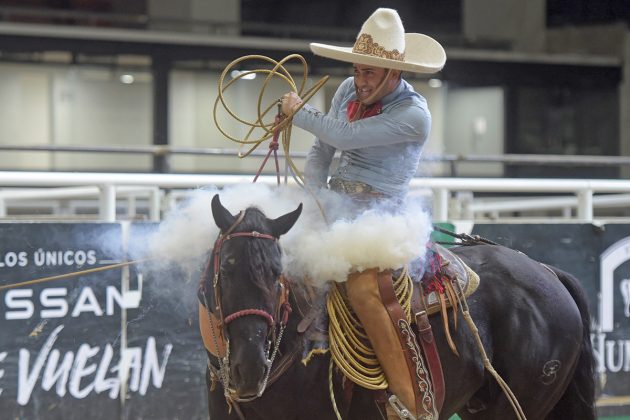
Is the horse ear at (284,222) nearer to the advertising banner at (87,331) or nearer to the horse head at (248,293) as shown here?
the horse head at (248,293)

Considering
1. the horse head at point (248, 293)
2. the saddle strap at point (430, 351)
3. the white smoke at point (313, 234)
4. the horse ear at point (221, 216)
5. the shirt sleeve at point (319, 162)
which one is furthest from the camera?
the shirt sleeve at point (319, 162)

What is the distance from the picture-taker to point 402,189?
375 cm

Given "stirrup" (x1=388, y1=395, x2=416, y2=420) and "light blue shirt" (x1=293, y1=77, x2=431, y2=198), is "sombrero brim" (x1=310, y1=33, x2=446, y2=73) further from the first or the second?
"stirrup" (x1=388, y1=395, x2=416, y2=420)

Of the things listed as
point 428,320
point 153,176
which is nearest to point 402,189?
point 428,320

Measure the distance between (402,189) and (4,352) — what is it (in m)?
2.38

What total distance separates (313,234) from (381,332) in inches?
17.7

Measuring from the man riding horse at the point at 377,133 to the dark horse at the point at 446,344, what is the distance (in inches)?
8.5

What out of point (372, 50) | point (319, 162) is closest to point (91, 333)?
point (319, 162)

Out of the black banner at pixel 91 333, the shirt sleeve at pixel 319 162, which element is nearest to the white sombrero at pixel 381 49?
the shirt sleeve at pixel 319 162

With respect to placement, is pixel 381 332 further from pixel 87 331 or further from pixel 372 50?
pixel 87 331

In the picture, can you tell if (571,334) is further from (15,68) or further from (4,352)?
(15,68)

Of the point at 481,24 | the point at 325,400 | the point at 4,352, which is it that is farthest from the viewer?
the point at 481,24

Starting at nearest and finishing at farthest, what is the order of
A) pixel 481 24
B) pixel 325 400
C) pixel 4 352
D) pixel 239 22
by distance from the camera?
1. pixel 325 400
2. pixel 4 352
3. pixel 239 22
4. pixel 481 24

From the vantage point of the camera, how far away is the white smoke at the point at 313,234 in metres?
3.45
